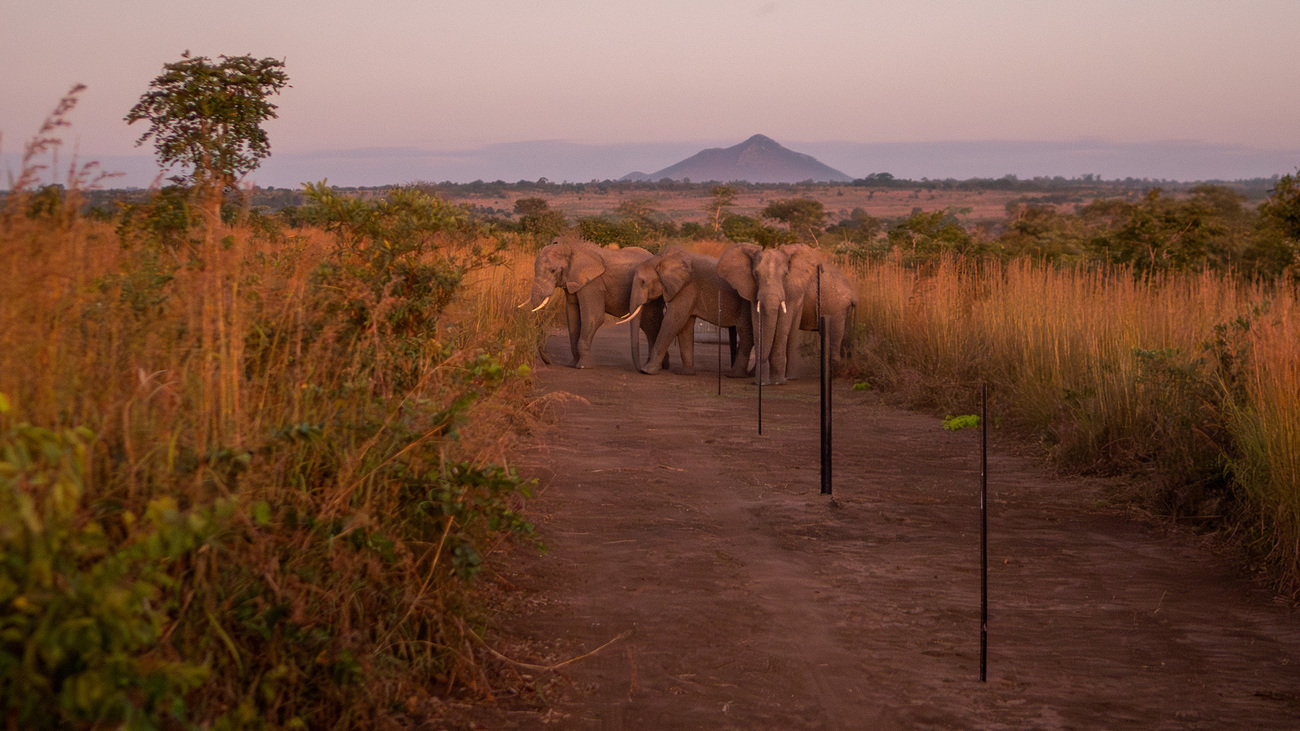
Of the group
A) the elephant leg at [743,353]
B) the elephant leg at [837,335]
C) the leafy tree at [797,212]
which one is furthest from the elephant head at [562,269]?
the leafy tree at [797,212]

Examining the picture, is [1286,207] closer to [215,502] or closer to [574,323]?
[574,323]

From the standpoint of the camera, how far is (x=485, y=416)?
5.23 metres

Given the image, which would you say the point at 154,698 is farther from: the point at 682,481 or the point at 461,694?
the point at 682,481

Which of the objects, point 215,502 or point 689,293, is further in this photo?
point 689,293

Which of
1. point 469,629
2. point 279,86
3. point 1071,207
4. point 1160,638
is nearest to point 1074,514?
point 1160,638

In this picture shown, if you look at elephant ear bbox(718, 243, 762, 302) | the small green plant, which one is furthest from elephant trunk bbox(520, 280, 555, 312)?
the small green plant

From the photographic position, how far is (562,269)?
1534 centimetres

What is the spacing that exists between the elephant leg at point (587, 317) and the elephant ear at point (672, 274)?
100cm

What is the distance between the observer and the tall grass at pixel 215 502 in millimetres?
2289

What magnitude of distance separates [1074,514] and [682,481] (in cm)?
277

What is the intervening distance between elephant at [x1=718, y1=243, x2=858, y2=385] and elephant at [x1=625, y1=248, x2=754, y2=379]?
425 millimetres

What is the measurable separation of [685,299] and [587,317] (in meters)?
1.44

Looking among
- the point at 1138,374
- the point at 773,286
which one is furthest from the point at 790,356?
the point at 1138,374

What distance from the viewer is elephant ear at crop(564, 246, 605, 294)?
15.2m
